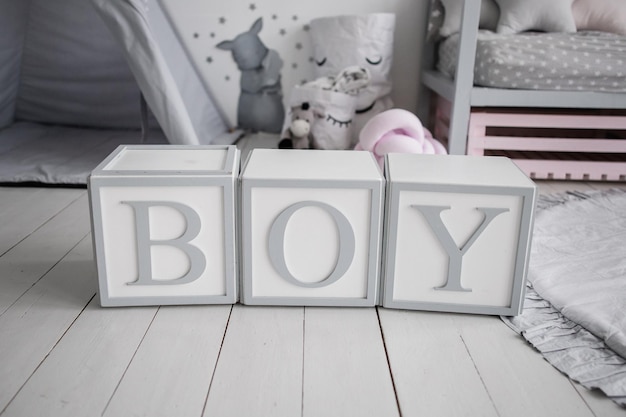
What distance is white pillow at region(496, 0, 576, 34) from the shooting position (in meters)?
2.25

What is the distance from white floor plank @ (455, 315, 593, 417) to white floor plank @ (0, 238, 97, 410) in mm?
693

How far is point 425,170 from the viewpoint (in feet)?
3.79

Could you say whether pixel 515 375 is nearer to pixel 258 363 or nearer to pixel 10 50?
pixel 258 363

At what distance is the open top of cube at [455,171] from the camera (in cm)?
109

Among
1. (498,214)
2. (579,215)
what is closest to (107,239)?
(498,214)

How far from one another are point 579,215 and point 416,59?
4.00ft

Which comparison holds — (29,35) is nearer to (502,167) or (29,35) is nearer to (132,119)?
(132,119)

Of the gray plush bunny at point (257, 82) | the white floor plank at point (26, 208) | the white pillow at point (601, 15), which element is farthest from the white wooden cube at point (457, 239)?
the gray plush bunny at point (257, 82)

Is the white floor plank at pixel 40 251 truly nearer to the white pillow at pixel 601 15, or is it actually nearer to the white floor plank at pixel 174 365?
the white floor plank at pixel 174 365

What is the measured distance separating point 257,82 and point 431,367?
76.5 inches

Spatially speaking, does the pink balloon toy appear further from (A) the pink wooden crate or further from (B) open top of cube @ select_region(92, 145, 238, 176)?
(B) open top of cube @ select_region(92, 145, 238, 176)

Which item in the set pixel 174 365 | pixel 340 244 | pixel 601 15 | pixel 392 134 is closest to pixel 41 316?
pixel 174 365

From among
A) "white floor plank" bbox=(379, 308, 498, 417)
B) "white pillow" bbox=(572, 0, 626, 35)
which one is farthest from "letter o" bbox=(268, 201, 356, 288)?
"white pillow" bbox=(572, 0, 626, 35)

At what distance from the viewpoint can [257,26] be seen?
2.64 m
